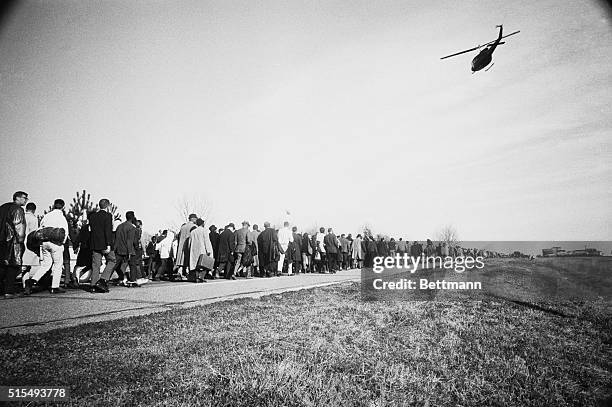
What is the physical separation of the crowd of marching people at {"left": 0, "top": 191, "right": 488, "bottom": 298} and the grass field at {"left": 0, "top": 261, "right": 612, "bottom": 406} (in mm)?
4057

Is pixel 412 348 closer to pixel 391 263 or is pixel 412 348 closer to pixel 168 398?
pixel 168 398

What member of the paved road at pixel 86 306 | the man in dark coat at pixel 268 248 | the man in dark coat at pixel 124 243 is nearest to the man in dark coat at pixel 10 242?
the paved road at pixel 86 306

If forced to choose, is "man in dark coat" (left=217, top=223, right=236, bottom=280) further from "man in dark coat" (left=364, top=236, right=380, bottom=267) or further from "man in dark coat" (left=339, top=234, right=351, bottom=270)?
"man in dark coat" (left=364, top=236, right=380, bottom=267)

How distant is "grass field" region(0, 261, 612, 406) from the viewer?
2.83 m

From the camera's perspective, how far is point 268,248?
14.0 metres

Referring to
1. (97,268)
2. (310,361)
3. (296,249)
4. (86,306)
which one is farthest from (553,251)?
(86,306)

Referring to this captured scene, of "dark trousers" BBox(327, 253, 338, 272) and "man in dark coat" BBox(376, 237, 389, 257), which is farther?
"man in dark coat" BBox(376, 237, 389, 257)

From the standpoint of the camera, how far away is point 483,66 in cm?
933

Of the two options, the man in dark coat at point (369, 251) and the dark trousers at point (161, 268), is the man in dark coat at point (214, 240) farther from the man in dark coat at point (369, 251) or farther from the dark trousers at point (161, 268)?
the man in dark coat at point (369, 251)

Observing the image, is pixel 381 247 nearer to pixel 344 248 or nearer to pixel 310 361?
pixel 344 248

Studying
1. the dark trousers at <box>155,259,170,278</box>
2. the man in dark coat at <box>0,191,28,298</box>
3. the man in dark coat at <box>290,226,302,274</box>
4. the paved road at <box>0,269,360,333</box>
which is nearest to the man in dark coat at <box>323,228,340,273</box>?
the man in dark coat at <box>290,226,302,274</box>

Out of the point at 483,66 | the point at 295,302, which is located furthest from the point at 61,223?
the point at 483,66

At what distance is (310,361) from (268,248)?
10609mm

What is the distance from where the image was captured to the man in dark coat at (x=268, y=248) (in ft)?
45.8
